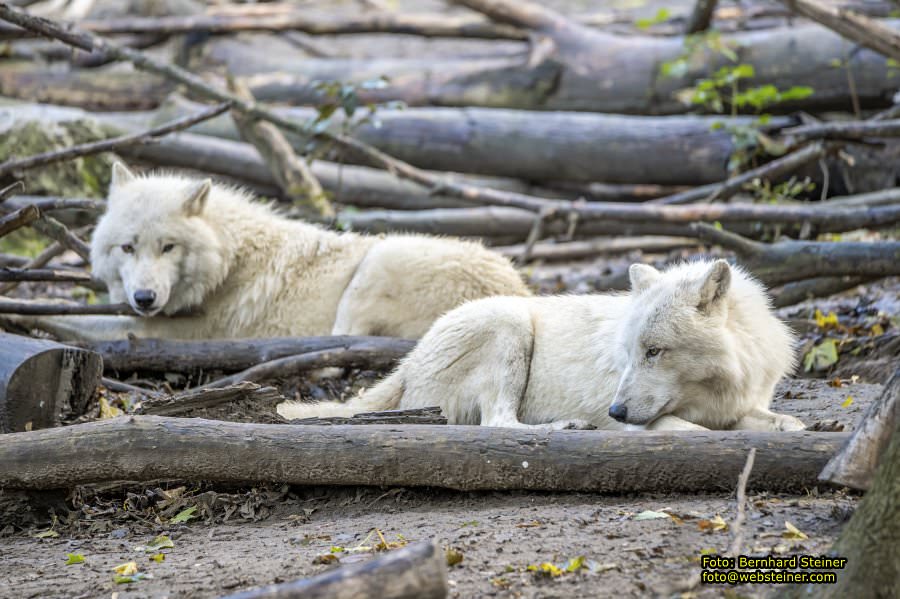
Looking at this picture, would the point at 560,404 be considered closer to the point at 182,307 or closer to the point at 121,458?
the point at 121,458

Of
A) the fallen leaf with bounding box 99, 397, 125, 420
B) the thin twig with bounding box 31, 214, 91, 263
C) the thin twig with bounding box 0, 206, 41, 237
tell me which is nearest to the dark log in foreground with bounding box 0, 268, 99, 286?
the thin twig with bounding box 0, 206, 41, 237

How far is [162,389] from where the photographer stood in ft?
21.9

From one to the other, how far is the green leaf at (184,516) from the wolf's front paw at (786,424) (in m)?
2.97

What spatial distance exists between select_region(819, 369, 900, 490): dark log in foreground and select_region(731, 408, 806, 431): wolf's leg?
1248 millimetres

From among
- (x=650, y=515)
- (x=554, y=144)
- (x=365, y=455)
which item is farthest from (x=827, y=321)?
(x=365, y=455)

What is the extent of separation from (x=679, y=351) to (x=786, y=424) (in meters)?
0.64

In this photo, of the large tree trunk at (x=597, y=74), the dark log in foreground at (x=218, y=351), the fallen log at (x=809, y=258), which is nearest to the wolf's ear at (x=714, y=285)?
the fallen log at (x=809, y=258)

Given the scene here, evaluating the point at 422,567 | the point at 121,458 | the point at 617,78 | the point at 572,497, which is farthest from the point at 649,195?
the point at 422,567

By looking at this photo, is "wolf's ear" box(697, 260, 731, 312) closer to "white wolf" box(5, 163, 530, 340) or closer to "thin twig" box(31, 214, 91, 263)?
"white wolf" box(5, 163, 530, 340)

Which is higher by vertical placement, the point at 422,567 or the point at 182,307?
the point at 422,567

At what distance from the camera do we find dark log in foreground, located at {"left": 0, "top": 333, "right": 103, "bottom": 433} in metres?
4.86

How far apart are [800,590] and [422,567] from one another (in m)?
1.33

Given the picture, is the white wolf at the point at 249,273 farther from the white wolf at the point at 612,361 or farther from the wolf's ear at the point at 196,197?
the white wolf at the point at 612,361

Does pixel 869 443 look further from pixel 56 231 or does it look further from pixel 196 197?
pixel 56 231
